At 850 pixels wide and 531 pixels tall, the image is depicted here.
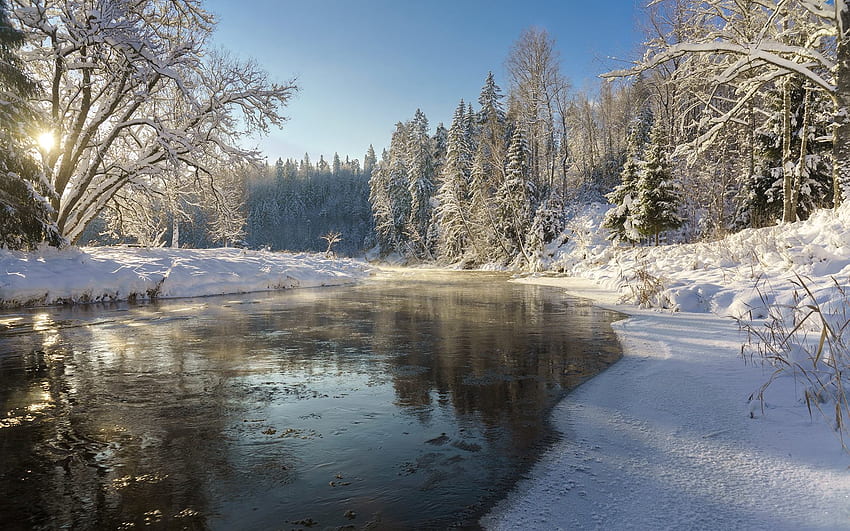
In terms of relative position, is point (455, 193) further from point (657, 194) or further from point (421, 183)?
point (657, 194)

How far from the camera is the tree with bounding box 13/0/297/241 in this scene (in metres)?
12.8

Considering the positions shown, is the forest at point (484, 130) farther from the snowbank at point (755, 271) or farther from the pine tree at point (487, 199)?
the snowbank at point (755, 271)

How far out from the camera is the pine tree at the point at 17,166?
1102cm

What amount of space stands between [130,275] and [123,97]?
6104mm

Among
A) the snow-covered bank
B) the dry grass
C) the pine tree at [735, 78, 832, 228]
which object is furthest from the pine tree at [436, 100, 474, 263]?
the dry grass

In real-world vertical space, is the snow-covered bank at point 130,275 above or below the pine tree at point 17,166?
below

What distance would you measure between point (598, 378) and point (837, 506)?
2693 millimetres

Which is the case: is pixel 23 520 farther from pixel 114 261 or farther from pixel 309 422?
pixel 114 261

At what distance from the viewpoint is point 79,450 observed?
10.3 feet

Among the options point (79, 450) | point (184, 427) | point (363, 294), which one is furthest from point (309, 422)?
point (363, 294)

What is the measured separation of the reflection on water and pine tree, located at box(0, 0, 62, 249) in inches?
205

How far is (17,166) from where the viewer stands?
11.7 meters

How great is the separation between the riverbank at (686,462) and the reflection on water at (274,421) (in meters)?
0.26

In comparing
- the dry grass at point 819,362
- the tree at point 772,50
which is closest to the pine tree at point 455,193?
the tree at point 772,50
